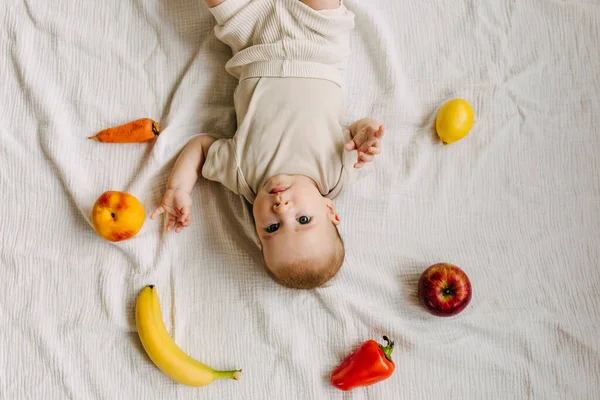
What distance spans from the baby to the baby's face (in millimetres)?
10

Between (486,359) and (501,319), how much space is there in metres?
0.11

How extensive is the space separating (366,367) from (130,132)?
857mm

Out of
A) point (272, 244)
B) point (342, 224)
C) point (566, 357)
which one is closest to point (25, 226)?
point (272, 244)

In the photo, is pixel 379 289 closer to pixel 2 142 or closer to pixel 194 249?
pixel 194 249

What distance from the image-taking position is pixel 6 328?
4.63 feet

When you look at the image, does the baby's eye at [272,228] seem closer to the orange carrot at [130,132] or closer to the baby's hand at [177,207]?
the baby's hand at [177,207]

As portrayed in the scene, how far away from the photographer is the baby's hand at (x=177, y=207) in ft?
4.68

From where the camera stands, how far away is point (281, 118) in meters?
1.42

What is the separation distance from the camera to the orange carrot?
4.80 feet

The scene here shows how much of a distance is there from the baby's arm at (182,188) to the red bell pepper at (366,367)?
55 cm

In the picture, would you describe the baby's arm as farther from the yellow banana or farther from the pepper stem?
the pepper stem

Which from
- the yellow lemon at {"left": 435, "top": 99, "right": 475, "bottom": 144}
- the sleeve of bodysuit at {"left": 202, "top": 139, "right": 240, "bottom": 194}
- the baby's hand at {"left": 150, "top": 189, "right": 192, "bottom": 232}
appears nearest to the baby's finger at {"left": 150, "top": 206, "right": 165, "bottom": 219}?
the baby's hand at {"left": 150, "top": 189, "right": 192, "bottom": 232}

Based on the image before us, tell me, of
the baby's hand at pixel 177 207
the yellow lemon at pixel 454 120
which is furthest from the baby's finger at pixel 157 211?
the yellow lemon at pixel 454 120

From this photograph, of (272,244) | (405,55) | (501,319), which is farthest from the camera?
(405,55)
